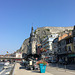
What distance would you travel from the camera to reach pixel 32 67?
17.8m

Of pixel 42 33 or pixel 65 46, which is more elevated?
pixel 42 33

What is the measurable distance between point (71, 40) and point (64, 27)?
269 feet

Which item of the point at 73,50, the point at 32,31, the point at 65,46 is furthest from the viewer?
the point at 32,31

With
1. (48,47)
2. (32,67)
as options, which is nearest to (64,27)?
(48,47)

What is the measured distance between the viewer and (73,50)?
3766 centimetres

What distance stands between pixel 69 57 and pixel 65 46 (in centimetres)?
470

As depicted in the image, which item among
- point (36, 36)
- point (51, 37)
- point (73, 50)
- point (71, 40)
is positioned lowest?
point (73, 50)

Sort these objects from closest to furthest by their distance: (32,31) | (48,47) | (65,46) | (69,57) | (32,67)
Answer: (32,67) → (69,57) → (65,46) → (48,47) → (32,31)

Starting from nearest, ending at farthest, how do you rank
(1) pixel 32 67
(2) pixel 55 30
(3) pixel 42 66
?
(3) pixel 42 66, (1) pixel 32 67, (2) pixel 55 30

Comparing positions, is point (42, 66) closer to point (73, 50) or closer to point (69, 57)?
→ point (73, 50)

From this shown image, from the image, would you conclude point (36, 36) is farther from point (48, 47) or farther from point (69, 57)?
point (69, 57)

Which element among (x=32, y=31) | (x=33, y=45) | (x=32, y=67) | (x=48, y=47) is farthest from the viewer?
(x=32, y=31)

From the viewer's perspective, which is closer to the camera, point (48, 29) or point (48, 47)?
point (48, 47)

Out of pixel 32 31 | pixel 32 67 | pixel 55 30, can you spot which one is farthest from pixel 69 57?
pixel 32 31
